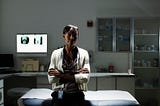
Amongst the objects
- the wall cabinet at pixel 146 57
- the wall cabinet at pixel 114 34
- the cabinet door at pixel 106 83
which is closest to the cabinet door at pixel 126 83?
the cabinet door at pixel 106 83

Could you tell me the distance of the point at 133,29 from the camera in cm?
529

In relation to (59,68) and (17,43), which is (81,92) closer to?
(59,68)

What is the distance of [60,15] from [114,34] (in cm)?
123

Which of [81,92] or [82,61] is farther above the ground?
[82,61]

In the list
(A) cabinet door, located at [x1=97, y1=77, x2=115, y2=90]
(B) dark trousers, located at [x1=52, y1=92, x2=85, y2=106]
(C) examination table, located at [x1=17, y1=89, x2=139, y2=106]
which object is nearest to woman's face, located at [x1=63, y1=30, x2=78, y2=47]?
(B) dark trousers, located at [x1=52, y1=92, x2=85, y2=106]

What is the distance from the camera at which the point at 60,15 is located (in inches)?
217

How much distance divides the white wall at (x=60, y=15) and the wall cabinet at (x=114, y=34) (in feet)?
0.43

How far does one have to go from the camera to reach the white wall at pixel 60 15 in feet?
18.0

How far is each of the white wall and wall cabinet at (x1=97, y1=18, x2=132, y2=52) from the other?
13cm

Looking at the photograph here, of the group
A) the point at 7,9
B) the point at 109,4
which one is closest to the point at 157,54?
the point at 109,4

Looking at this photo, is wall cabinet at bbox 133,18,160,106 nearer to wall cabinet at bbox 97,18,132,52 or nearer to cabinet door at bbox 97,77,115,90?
wall cabinet at bbox 97,18,132,52

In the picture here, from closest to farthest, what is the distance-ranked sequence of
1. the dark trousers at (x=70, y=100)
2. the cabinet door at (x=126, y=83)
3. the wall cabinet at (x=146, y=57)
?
1. the dark trousers at (x=70, y=100)
2. the cabinet door at (x=126, y=83)
3. the wall cabinet at (x=146, y=57)

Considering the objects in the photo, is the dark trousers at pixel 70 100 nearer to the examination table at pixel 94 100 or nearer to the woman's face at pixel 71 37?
the examination table at pixel 94 100

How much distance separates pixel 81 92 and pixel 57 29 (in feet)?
11.9
